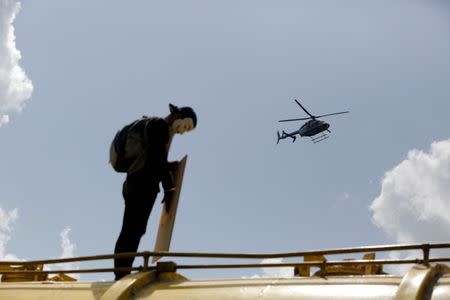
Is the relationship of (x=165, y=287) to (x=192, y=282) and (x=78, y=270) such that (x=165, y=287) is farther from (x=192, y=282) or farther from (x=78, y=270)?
(x=78, y=270)

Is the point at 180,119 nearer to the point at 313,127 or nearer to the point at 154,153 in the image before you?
the point at 154,153

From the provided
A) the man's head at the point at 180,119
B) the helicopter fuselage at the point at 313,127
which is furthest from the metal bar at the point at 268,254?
the helicopter fuselage at the point at 313,127

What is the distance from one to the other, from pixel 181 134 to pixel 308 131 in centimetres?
4829

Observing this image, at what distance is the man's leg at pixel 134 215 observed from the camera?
5.43m

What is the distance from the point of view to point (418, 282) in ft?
10.0

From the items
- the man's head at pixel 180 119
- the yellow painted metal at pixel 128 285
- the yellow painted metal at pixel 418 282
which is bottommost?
the yellow painted metal at pixel 418 282

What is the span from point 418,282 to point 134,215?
296 cm

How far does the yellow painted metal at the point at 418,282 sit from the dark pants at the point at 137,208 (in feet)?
9.01

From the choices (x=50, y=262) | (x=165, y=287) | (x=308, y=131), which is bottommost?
(x=165, y=287)

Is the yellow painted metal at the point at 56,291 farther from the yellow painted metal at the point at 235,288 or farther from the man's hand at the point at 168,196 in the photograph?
the man's hand at the point at 168,196

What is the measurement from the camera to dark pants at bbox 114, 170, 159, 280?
545cm

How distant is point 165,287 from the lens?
12.9 feet

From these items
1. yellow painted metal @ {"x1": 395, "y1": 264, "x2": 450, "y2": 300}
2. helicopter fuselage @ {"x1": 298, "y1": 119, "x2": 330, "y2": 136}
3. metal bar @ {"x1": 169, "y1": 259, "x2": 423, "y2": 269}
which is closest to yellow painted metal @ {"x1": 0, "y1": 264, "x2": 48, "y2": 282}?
metal bar @ {"x1": 169, "y1": 259, "x2": 423, "y2": 269}

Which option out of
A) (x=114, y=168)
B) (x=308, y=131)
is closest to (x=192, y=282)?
(x=114, y=168)
